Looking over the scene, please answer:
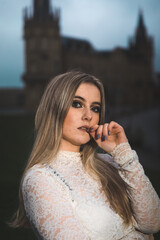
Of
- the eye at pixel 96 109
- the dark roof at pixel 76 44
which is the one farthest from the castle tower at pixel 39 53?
the eye at pixel 96 109

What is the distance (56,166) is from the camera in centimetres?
213

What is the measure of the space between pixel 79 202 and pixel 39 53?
5139 cm

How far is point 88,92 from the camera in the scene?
223 cm

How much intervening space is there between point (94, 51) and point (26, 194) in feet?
212

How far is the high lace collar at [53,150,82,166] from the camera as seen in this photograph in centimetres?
218

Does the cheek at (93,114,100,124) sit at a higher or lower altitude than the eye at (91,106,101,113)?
lower

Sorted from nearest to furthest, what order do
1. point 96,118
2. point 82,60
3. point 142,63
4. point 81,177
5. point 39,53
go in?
point 81,177 < point 96,118 < point 39,53 < point 82,60 < point 142,63

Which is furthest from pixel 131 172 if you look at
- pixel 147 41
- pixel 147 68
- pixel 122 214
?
pixel 147 41

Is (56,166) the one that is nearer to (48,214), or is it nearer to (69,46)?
(48,214)

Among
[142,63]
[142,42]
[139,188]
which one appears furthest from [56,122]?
[142,42]

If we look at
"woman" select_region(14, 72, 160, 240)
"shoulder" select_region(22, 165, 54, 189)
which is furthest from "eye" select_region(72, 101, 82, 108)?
"shoulder" select_region(22, 165, 54, 189)

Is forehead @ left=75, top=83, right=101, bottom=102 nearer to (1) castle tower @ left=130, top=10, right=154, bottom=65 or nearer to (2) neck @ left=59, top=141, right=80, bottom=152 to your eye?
(2) neck @ left=59, top=141, right=80, bottom=152

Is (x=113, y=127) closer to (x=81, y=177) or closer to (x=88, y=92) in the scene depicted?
(x=88, y=92)

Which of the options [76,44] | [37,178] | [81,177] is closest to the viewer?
[37,178]
